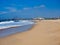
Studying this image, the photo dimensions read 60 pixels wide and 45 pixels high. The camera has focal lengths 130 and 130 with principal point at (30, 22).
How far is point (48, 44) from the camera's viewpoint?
1286mm

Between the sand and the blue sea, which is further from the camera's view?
the blue sea

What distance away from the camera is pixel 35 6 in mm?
2699

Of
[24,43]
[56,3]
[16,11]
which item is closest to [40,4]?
[56,3]

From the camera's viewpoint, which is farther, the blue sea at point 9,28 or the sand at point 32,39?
the blue sea at point 9,28

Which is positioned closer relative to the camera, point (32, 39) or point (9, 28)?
point (32, 39)

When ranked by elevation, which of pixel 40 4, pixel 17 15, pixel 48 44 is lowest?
pixel 48 44

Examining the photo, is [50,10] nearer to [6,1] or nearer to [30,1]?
[30,1]

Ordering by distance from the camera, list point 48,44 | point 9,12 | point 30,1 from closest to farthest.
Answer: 1. point 48,44
2. point 30,1
3. point 9,12

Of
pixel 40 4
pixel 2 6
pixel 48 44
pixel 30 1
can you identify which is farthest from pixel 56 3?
pixel 48 44

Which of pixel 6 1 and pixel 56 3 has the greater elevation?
pixel 6 1

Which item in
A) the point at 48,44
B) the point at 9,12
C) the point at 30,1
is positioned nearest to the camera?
the point at 48,44

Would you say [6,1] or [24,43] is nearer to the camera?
[24,43]

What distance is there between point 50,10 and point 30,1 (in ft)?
1.48

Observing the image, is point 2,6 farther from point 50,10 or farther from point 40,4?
point 50,10
